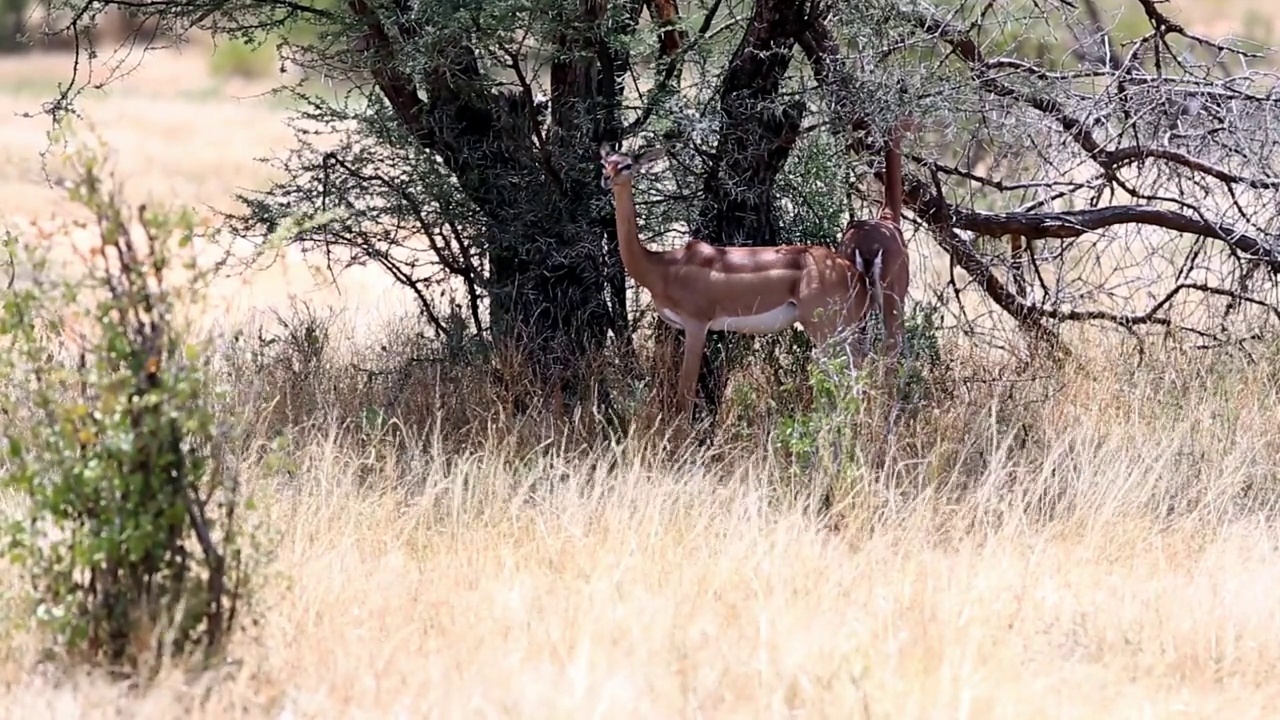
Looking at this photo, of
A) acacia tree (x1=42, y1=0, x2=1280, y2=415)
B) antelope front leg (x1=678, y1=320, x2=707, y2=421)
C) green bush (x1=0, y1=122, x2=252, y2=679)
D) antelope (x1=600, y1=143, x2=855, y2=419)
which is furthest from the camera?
acacia tree (x1=42, y1=0, x2=1280, y2=415)

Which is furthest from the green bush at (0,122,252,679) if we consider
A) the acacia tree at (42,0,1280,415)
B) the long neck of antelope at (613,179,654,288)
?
the acacia tree at (42,0,1280,415)

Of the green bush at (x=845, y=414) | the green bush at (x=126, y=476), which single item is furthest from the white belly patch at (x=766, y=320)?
the green bush at (x=126, y=476)

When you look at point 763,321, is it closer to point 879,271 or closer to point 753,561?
point 879,271

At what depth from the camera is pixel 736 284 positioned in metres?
6.50

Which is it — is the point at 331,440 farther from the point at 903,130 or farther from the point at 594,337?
Result: the point at 903,130

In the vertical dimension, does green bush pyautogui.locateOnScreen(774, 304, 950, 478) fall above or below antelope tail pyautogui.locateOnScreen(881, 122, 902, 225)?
below

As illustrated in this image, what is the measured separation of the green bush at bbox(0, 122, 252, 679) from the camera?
163 inches

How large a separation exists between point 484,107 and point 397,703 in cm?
413

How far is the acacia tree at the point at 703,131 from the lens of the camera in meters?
7.26

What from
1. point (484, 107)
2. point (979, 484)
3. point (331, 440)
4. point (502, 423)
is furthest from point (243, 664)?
point (484, 107)

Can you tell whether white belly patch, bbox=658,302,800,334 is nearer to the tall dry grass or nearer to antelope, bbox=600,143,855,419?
antelope, bbox=600,143,855,419

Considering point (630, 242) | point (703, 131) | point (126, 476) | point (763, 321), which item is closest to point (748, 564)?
point (763, 321)

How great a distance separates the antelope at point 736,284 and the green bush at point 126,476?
8.40 feet

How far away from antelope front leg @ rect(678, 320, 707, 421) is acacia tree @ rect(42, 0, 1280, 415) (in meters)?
0.64
